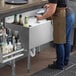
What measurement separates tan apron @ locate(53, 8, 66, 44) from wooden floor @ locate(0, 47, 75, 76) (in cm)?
55

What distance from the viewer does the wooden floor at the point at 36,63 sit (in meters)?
3.91

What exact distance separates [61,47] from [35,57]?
762mm

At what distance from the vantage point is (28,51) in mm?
3725

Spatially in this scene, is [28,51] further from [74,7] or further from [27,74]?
[74,7]

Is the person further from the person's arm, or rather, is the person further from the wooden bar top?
the wooden bar top

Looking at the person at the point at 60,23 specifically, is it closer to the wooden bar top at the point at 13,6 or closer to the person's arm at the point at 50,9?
the person's arm at the point at 50,9

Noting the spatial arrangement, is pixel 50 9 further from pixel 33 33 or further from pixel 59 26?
pixel 33 33

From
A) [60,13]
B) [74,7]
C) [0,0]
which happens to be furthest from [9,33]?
[74,7]

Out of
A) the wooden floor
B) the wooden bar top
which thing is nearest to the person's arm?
the wooden bar top

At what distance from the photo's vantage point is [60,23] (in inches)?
145

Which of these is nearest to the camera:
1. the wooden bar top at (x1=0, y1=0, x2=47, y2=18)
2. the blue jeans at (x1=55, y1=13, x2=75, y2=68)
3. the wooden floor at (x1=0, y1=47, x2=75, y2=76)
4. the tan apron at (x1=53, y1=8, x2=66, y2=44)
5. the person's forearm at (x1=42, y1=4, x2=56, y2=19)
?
the wooden bar top at (x1=0, y1=0, x2=47, y2=18)

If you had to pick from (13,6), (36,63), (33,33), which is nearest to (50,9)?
(33,33)

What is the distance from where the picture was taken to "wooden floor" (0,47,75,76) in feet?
12.8

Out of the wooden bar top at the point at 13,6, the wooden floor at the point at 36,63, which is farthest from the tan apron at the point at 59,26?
the wooden floor at the point at 36,63
